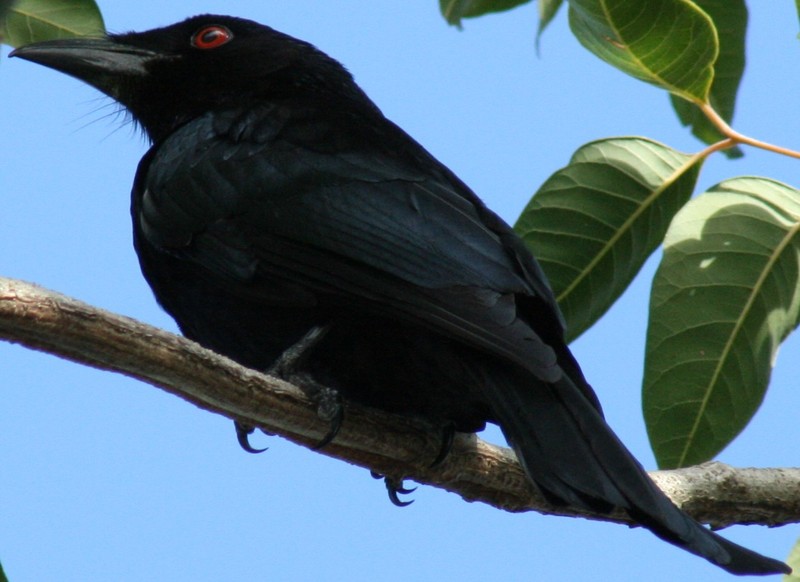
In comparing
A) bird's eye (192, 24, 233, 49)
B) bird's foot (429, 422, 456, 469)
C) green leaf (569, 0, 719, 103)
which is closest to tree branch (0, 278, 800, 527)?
bird's foot (429, 422, 456, 469)

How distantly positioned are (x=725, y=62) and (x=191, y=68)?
2051 mm

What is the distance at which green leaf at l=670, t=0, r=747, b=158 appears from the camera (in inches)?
167

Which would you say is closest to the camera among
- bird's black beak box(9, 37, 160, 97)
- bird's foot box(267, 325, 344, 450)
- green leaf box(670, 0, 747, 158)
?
bird's foot box(267, 325, 344, 450)

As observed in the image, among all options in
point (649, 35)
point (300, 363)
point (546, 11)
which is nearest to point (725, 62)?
point (546, 11)

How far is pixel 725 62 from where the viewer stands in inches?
170

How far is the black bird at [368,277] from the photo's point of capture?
10.4 ft

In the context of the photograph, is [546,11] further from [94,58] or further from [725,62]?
[94,58]

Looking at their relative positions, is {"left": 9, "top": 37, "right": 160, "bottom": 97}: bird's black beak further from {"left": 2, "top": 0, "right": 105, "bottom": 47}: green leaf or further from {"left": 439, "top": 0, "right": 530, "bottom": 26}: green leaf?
{"left": 439, "top": 0, "right": 530, "bottom": 26}: green leaf

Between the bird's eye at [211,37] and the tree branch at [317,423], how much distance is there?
2.06 metres

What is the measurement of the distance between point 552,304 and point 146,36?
233 centimetres

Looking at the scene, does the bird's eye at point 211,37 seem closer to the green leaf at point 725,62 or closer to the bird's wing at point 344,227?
the bird's wing at point 344,227

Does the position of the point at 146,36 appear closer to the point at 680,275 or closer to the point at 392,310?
the point at 392,310

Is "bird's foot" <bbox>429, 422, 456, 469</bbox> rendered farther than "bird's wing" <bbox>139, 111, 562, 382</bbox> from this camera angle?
Yes

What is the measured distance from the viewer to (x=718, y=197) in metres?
3.59
